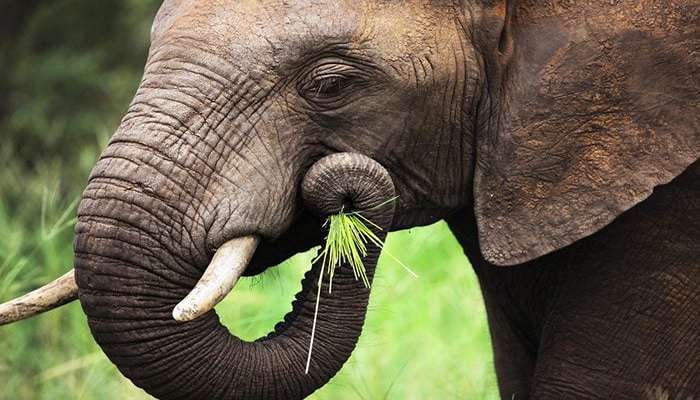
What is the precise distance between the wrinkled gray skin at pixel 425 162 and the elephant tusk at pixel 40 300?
233 millimetres

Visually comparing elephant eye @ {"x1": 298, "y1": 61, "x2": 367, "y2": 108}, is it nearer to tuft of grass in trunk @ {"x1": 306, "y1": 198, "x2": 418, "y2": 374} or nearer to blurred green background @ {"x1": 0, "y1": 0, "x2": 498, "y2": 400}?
tuft of grass in trunk @ {"x1": 306, "y1": 198, "x2": 418, "y2": 374}

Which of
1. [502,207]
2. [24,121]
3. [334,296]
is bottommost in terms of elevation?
[334,296]

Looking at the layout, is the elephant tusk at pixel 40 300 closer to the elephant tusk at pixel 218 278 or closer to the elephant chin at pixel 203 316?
the elephant chin at pixel 203 316

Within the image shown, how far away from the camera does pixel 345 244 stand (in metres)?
4.28

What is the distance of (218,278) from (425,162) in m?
0.83

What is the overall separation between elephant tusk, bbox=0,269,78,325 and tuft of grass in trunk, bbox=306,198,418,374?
2.19ft

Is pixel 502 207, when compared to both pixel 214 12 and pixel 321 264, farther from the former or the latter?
pixel 214 12

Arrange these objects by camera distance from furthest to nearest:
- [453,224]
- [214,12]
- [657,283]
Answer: [453,224] < [657,283] < [214,12]

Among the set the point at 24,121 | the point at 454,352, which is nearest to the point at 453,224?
the point at 454,352

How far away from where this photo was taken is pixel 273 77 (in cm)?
426

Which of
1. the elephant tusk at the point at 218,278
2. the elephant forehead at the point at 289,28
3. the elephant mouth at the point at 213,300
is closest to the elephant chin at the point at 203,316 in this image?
the elephant mouth at the point at 213,300

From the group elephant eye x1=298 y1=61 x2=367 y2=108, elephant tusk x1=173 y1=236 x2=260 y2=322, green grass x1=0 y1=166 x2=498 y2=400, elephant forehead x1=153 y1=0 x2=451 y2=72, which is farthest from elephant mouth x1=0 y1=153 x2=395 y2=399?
green grass x1=0 y1=166 x2=498 y2=400

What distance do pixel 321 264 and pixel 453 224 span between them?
724 millimetres

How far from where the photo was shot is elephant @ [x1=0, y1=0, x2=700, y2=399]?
4.11 m
